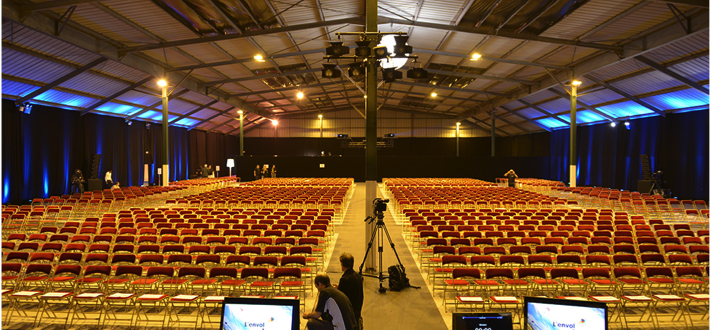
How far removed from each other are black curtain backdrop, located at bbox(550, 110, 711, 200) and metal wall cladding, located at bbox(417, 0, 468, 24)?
552 inches

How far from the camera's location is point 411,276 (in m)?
7.73

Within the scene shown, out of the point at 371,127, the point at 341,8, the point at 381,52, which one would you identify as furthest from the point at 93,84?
the point at 381,52

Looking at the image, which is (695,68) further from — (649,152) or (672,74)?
(649,152)

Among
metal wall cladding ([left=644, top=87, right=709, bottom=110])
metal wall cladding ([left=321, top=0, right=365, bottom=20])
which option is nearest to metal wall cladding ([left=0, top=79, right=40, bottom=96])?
metal wall cladding ([left=321, top=0, right=365, bottom=20])

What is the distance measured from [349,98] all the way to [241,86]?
12.2 meters

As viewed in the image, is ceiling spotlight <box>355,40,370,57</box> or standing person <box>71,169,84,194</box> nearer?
ceiling spotlight <box>355,40,370,57</box>

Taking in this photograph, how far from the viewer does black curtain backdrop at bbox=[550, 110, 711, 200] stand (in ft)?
67.0

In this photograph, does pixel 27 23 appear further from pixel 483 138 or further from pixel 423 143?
pixel 483 138

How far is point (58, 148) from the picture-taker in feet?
70.5

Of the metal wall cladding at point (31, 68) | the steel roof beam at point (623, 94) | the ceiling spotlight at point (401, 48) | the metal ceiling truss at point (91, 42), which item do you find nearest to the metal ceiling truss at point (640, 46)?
the steel roof beam at point (623, 94)

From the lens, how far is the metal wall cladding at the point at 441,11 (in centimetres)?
1518

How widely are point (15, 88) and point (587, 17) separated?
23.5 metres

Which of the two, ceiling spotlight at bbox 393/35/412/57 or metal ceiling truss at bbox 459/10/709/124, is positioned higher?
metal ceiling truss at bbox 459/10/709/124

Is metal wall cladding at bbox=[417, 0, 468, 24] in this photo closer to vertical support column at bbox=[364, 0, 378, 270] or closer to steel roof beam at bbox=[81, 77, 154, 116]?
vertical support column at bbox=[364, 0, 378, 270]
